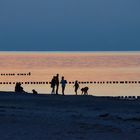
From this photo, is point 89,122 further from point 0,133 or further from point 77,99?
point 77,99

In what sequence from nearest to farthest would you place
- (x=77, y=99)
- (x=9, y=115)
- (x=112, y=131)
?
(x=112, y=131)
(x=9, y=115)
(x=77, y=99)

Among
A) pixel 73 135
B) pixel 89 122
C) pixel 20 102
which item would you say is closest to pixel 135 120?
pixel 89 122

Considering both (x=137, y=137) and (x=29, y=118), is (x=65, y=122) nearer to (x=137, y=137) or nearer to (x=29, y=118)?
(x=29, y=118)

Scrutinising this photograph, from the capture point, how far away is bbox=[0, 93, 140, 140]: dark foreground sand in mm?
15367

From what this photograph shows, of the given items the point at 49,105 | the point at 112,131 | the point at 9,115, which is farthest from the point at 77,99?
the point at 112,131

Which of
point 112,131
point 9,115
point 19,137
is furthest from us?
point 9,115

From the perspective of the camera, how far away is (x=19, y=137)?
14695 mm

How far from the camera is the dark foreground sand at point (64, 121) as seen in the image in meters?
15.4

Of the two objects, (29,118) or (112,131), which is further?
(29,118)

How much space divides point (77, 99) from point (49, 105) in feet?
13.0

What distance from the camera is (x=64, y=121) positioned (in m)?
18.6

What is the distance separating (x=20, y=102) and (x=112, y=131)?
10.7 m

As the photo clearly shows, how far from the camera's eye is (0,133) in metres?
15.4

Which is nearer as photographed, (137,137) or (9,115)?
(137,137)
